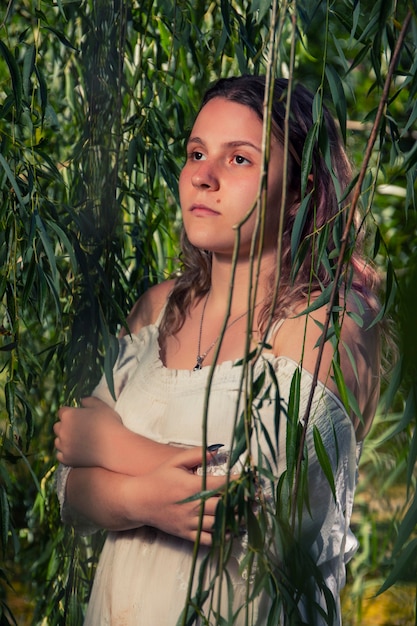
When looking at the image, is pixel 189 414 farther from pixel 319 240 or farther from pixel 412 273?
pixel 412 273

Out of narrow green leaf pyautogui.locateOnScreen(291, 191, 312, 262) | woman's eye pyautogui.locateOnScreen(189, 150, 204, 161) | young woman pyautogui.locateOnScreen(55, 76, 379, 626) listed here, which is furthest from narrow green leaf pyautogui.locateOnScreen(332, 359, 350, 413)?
woman's eye pyautogui.locateOnScreen(189, 150, 204, 161)

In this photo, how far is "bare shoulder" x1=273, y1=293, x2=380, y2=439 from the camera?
1.22 meters

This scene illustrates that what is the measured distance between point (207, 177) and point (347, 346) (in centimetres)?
28

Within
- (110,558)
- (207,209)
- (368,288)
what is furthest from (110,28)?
(110,558)

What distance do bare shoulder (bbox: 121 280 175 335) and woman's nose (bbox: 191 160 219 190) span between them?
29 cm

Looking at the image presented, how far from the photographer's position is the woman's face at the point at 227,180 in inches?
50.2

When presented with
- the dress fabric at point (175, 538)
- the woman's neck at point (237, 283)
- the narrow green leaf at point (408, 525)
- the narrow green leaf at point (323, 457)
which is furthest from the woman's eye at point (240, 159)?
the narrow green leaf at point (408, 525)

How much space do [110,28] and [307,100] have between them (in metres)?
0.39

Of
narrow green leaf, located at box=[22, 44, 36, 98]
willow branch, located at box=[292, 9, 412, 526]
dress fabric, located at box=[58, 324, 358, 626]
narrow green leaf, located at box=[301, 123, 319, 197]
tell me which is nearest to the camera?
willow branch, located at box=[292, 9, 412, 526]

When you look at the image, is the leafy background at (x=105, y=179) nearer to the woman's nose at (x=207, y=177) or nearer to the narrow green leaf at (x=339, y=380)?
the narrow green leaf at (x=339, y=380)

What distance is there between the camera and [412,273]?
580 millimetres

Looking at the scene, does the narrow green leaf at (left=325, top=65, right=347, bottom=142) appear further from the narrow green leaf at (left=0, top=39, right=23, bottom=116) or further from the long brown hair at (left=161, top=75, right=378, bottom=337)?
the narrow green leaf at (left=0, top=39, right=23, bottom=116)

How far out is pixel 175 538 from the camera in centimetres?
129

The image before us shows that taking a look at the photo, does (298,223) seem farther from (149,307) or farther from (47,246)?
(149,307)
